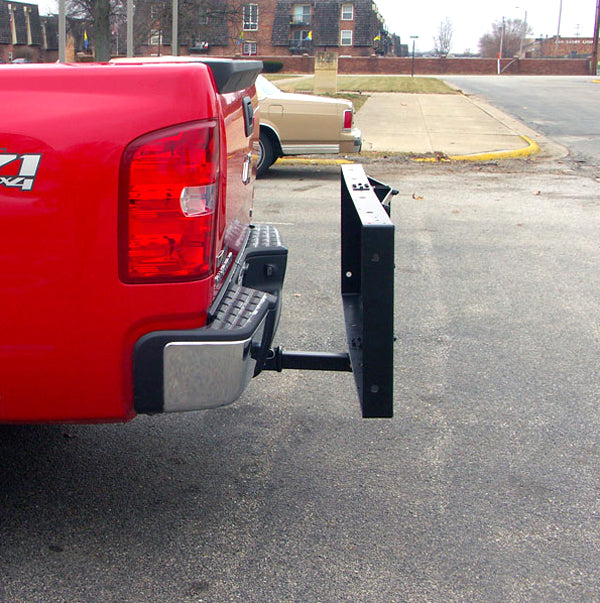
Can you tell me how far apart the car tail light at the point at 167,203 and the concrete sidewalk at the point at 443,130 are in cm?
1239

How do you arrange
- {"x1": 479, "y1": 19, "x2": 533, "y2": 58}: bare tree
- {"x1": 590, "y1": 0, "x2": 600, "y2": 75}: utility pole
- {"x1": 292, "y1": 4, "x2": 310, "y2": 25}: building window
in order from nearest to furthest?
{"x1": 590, "y1": 0, "x2": 600, "y2": 75}: utility pole, {"x1": 292, "y1": 4, "x2": 310, "y2": 25}: building window, {"x1": 479, "y1": 19, "x2": 533, "y2": 58}: bare tree

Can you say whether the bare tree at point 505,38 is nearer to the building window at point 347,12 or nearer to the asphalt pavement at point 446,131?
the building window at point 347,12

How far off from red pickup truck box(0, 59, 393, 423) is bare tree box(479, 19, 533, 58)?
118m

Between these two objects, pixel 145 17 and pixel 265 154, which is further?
pixel 145 17

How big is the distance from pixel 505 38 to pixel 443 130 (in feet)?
382

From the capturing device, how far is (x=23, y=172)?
2.42 meters

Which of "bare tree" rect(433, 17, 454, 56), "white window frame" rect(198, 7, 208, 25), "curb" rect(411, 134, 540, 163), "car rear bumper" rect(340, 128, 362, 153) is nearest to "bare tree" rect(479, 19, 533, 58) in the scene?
"bare tree" rect(433, 17, 454, 56)

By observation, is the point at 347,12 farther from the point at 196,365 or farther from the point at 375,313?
the point at 196,365

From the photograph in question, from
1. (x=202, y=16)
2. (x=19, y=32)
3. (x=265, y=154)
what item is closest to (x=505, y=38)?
(x=202, y=16)

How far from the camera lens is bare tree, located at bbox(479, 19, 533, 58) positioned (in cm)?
12319

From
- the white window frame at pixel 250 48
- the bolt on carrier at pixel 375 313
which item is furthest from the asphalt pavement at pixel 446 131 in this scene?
the white window frame at pixel 250 48

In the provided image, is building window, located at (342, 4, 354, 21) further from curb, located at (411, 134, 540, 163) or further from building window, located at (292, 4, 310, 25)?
curb, located at (411, 134, 540, 163)

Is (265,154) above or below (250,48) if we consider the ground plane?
below

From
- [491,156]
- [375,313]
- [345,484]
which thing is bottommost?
[345,484]
